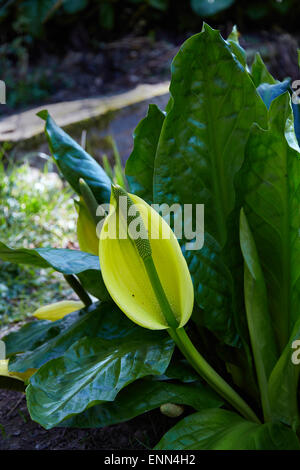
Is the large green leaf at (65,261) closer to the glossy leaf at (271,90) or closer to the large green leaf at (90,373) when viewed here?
the large green leaf at (90,373)

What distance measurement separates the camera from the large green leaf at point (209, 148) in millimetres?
925

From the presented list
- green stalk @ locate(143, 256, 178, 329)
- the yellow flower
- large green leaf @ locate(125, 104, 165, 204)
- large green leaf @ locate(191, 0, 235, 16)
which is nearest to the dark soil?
the yellow flower

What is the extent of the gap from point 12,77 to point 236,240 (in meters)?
3.53

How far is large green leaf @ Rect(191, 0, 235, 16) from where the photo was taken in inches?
168

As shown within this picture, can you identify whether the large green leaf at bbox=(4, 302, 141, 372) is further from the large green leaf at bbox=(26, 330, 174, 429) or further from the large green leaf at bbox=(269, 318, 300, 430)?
the large green leaf at bbox=(269, 318, 300, 430)

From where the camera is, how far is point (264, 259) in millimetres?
968

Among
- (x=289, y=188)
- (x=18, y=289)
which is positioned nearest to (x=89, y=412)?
(x=289, y=188)

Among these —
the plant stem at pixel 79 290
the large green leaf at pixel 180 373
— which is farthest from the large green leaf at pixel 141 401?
the plant stem at pixel 79 290

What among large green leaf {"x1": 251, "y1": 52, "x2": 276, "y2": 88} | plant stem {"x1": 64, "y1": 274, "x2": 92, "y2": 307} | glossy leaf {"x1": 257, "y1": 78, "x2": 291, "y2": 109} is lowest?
plant stem {"x1": 64, "y1": 274, "x2": 92, "y2": 307}

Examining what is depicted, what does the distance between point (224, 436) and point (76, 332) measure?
1.09ft

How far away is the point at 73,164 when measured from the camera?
1.16 m

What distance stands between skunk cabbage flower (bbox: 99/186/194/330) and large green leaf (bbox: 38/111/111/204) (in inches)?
12.8

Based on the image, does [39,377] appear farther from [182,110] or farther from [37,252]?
[182,110]

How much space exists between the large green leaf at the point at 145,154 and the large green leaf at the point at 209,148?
0.28 feet
